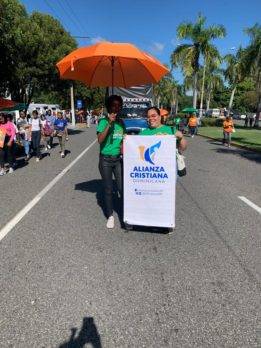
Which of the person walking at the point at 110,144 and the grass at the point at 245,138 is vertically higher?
the person walking at the point at 110,144

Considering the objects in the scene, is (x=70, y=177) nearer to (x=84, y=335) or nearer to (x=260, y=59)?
(x=84, y=335)

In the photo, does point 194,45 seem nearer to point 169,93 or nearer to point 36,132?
point 36,132

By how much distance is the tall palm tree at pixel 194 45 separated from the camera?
44688 millimetres

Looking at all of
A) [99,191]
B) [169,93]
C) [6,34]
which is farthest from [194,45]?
[169,93]

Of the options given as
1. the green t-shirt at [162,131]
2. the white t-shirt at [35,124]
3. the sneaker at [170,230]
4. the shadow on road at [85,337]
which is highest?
the green t-shirt at [162,131]

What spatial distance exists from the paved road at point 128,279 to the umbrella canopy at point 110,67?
7.91 ft

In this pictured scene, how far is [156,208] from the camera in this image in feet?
19.5

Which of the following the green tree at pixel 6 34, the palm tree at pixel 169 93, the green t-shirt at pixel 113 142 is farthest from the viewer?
the palm tree at pixel 169 93

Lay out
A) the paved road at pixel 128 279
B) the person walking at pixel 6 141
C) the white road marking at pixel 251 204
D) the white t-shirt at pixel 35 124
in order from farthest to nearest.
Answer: the white t-shirt at pixel 35 124 → the person walking at pixel 6 141 → the white road marking at pixel 251 204 → the paved road at pixel 128 279

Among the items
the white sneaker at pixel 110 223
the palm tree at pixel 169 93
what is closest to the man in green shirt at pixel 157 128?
the white sneaker at pixel 110 223

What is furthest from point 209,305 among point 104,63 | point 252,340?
point 104,63

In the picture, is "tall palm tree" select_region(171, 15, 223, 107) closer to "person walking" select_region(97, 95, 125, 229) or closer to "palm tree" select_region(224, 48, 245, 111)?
"palm tree" select_region(224, 48, 245, 111)

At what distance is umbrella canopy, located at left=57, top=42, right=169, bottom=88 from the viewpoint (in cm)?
644

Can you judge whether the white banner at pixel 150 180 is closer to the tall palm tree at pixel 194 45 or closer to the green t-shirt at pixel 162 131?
the green t-shirt at pixel 162 131
